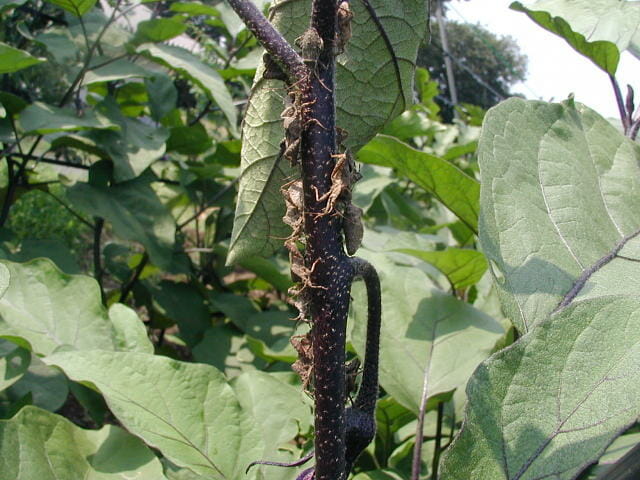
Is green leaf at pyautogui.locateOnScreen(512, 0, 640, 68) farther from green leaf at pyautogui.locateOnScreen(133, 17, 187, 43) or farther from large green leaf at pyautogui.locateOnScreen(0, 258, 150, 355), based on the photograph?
green leaf at pyautogui.locateOnScreen(133, 17, 187, 43)

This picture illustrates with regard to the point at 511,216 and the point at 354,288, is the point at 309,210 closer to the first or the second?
the point at 511,216

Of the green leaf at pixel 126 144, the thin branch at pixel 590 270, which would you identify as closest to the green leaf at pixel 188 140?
the green leaf at pixel 126 144

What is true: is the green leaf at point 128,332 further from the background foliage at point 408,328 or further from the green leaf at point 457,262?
the green leaf at point 457,262

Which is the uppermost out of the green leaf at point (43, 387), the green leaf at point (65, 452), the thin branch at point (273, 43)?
the thin branch at point (273, 43)

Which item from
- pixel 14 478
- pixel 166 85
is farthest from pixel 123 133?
pixel 14 478

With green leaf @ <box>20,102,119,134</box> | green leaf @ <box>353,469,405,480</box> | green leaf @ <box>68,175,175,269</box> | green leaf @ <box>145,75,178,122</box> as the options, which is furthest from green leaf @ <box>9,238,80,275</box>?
green leaf @ <box>353,469,405,480</box>

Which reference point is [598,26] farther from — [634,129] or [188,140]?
[188,140]
